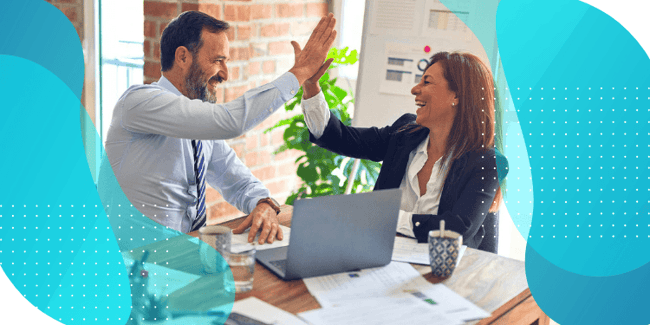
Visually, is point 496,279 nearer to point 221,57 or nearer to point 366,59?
point 221,57

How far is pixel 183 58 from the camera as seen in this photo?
74.1 inches

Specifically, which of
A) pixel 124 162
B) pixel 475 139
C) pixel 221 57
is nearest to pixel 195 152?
pixel 124 162

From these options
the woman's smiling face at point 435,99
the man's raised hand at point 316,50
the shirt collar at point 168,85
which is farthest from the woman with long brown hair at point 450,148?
the shirt collar at point 168,85

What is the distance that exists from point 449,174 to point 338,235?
0.70 meters

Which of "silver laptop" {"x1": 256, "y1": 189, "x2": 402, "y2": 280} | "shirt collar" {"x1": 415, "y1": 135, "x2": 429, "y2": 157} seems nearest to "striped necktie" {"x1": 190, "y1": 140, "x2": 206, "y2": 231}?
"silver laptop" {"x1": 256, "y1": 189, "x2": 402, "y2": 280}

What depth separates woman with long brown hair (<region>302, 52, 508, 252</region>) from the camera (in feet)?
5.89

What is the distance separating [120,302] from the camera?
1150 millimetres

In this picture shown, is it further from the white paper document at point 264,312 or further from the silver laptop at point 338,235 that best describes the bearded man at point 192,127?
the white paper document at point 264,312

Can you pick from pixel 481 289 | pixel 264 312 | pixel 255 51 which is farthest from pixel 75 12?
pixel 481 289

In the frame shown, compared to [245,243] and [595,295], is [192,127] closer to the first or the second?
[245,243]

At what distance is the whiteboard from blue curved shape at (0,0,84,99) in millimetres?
1654

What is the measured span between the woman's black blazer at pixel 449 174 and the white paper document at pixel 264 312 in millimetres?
604

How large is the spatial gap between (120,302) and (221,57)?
3.27ft

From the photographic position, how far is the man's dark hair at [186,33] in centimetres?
187
